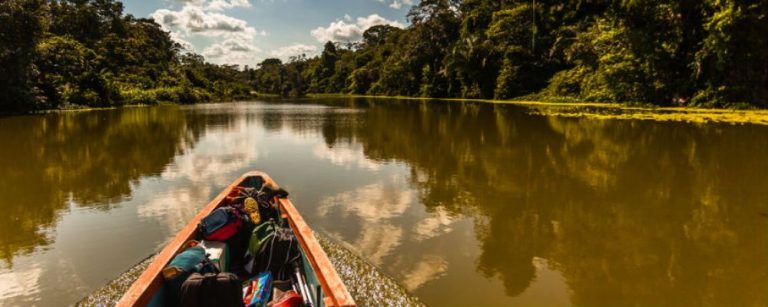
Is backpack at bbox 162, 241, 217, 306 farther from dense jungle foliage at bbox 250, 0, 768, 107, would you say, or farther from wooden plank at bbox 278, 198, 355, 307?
dense jungle foliage at bbox 250, 0, 768, 107

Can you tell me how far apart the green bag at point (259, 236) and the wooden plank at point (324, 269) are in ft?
0.77

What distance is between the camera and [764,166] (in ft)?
32.5

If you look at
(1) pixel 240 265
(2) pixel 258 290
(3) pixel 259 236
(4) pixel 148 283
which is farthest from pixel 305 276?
(4) pixel 148 283

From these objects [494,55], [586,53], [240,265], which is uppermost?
[494,55]

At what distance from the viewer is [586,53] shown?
3528cm

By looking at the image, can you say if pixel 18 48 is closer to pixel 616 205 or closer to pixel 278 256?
pixel 278 256

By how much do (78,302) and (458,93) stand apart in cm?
5175

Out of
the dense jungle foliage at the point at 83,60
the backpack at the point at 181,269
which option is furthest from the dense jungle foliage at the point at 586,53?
the dense jungle foliage at the point at 83,60

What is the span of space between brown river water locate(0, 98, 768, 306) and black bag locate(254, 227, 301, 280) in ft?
2.34

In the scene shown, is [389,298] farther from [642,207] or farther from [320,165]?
[320,165]

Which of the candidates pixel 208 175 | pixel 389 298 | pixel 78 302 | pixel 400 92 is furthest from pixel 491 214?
pixel 400 92

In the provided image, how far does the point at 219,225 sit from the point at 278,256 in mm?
938

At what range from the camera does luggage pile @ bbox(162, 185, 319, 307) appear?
3332 mm

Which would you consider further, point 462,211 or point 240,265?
point 462,211
